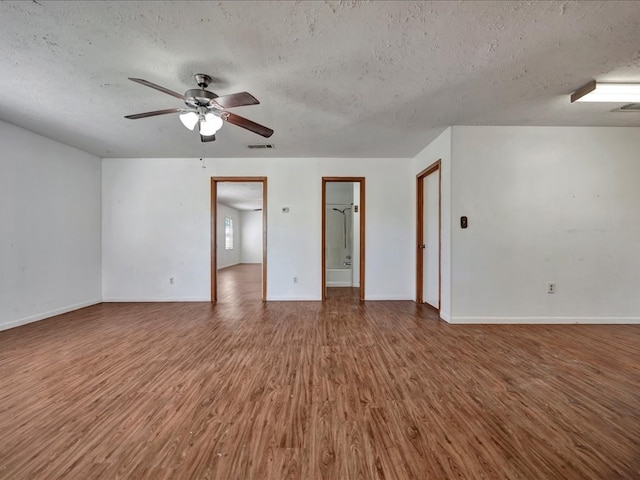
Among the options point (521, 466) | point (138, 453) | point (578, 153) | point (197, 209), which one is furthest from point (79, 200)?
point (578, 153)

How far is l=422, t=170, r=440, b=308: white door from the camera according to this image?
13.1 feet

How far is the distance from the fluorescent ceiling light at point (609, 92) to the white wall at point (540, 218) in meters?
0.91

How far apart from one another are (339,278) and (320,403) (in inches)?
177

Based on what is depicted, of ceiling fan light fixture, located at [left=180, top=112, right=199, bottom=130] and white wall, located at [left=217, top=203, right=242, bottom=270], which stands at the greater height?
ceiling fan light fixture, located at [left=180, top=112, right=199, bottom=130]

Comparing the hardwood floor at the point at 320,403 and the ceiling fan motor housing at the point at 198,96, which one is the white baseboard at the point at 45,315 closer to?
the hardwood floor at the point at 320,403

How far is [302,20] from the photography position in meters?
1.63

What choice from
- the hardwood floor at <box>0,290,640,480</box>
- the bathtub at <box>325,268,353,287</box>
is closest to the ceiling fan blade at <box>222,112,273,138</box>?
the hardwood floor at <box>0,290,640,480</box>

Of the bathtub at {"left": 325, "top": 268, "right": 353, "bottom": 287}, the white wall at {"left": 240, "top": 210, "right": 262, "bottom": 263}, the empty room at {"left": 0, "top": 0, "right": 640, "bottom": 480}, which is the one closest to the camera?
the empty room at {"left": 0, "top": 0, "right": 640, "bottom": 480}

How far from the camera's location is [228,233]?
Answer: 34.8ft

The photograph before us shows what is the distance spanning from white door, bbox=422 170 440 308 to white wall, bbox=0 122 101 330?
5404 millimetres

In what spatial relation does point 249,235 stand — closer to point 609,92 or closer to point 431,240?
point 431,240

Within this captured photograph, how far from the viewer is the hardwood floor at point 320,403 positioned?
4.09 feet

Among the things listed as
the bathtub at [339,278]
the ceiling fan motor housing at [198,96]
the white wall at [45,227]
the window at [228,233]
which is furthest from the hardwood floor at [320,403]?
the window at [228,233]

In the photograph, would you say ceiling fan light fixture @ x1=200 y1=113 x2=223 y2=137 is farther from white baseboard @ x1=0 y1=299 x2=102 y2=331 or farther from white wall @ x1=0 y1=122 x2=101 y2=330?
white baseboard @ x1=0 y1=299 x2=102 y2=331
